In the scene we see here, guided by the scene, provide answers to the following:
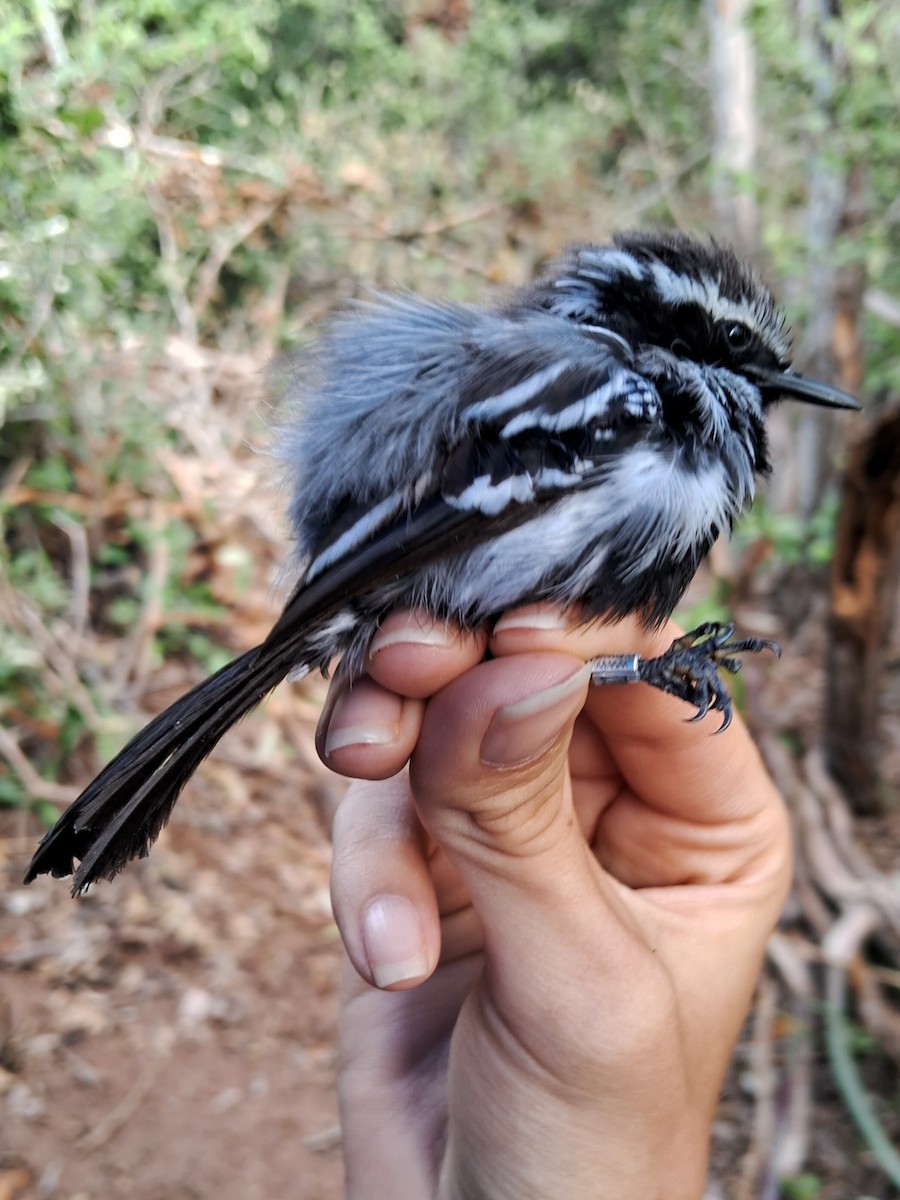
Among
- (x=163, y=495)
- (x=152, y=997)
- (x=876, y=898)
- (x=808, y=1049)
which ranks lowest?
(x=152, y=997)

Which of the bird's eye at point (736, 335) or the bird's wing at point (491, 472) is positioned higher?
the bird's eye at point (736, 335)

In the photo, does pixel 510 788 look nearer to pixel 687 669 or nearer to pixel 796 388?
pixel 687 669

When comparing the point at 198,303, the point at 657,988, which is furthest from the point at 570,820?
the point at 198,303

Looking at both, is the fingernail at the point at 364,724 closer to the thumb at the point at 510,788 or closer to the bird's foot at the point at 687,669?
the thumb at the point at 510,788

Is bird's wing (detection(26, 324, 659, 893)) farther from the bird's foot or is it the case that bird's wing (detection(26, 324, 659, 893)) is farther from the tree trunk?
the tree trunk

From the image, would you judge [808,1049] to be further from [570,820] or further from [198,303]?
[198,303]

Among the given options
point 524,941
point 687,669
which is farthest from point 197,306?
point 524,941

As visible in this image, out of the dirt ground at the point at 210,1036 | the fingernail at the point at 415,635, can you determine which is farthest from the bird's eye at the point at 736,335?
the dirt ground at the point at 210,1036

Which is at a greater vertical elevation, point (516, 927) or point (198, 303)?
point (516, 927)
